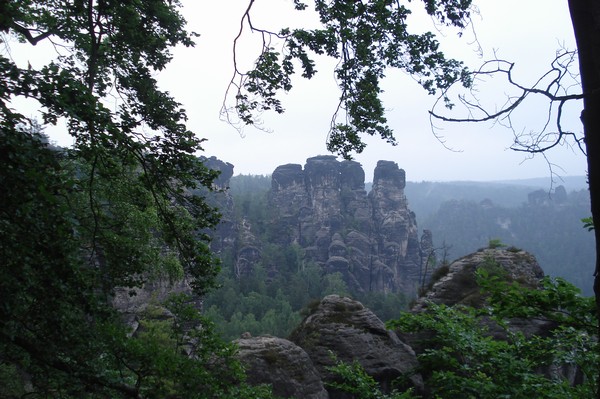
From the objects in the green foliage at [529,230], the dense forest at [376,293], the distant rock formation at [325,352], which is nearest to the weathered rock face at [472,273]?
the dense forest at [376,293]

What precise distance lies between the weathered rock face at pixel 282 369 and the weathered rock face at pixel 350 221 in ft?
230

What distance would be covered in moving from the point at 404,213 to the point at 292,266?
30561 mm

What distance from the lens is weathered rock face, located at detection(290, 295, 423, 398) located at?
555 inches

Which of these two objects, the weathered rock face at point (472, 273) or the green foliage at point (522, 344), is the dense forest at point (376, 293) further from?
the weathered rock face at point (472, 273)

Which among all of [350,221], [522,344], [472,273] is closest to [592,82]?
[522,344]

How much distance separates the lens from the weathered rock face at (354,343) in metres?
14.1

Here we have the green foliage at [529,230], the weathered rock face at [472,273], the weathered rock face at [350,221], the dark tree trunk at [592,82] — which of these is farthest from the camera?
the green foliage at [529,230]

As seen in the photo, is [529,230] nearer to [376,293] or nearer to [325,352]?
[376,293]

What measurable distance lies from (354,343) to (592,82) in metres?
13.2

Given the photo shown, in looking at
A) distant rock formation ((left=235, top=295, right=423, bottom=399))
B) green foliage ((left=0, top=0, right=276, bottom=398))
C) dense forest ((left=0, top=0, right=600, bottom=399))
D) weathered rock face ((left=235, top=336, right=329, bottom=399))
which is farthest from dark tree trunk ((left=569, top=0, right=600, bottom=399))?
weathered rock face ((left=235, top=336, right=329, bottom=399))

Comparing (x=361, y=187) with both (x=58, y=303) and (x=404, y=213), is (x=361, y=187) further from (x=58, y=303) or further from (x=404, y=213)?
(x=58, y=303)

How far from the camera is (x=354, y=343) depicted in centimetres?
1472

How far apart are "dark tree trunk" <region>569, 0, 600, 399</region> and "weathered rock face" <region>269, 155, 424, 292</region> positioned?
8067 cm

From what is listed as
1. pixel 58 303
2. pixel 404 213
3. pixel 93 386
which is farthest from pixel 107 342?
pixel 404 213
